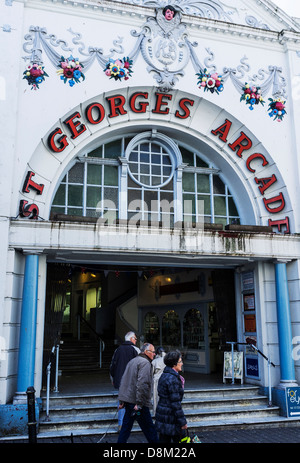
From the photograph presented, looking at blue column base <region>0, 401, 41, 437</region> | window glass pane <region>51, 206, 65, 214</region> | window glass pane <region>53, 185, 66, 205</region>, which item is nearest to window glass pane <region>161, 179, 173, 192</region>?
window glass pane <region>53, 185, 66, 205</region>

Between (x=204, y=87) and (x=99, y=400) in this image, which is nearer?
(x=99, y=400)

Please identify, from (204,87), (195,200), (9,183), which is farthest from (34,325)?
(204,87)

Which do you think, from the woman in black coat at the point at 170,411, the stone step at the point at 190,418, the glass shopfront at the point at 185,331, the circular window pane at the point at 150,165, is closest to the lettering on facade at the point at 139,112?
the circular window pane at the point at 150,165

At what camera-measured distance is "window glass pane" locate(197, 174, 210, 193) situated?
37.8ft

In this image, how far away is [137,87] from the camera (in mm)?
10391

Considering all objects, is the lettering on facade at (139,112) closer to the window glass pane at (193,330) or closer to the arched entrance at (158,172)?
the arched entrance at (158,172)

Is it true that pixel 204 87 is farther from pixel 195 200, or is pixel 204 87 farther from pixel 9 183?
pixel 9 183

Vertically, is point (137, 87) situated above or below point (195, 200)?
above

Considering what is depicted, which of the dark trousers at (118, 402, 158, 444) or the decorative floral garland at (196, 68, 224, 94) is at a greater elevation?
the decorative floral garland at (196, 68, 224, 94)

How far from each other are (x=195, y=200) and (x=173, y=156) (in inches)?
49.9

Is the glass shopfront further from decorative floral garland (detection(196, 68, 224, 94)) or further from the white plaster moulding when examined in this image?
the white plaster moulding

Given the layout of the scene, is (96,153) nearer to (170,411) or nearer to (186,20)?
(186,20)

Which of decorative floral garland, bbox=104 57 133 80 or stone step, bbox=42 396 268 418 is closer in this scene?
stone step, bbox=42 396 268 418
